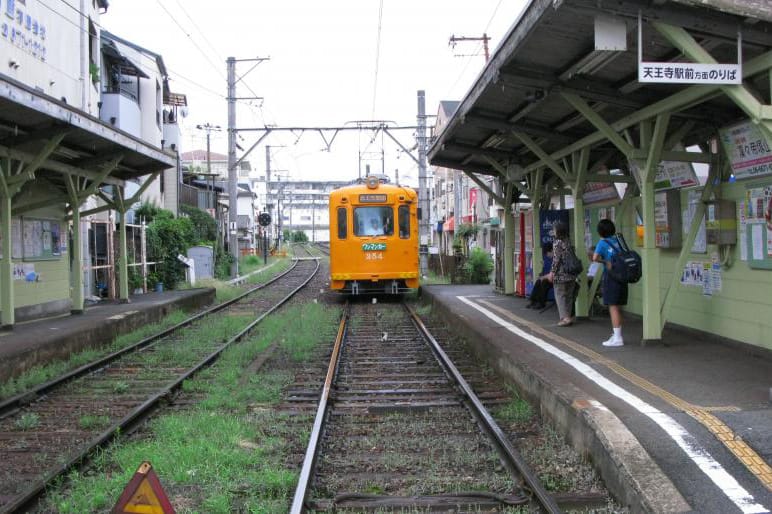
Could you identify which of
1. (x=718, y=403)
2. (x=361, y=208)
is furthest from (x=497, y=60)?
(x=361, y=208)

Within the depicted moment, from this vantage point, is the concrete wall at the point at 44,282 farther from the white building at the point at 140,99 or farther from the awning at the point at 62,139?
the white building at the point at 140,99

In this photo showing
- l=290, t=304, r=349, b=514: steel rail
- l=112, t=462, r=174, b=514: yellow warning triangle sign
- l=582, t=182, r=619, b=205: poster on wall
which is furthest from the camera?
l=582, t=182, r=619, b=205: poster on wall

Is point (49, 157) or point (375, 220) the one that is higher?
point (49, 157)

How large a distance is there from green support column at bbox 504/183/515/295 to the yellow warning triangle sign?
13027 mm

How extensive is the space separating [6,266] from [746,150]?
9451 mm

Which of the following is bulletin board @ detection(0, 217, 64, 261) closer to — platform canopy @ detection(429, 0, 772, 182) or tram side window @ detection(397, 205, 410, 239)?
platform canopy @ detection(429, 0, 772, 182)

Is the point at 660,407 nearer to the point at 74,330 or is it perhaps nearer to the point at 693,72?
the point at 693,72

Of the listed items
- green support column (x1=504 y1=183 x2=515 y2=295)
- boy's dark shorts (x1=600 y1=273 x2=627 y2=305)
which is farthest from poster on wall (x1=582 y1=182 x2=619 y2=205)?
green support column (x1=504 y1=183 x2=515 y2=295)

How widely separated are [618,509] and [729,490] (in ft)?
2.07

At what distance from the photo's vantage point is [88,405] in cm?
750

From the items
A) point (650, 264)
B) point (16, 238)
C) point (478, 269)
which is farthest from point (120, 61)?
point (650, 264)

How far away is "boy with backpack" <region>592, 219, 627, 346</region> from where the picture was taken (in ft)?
26.9

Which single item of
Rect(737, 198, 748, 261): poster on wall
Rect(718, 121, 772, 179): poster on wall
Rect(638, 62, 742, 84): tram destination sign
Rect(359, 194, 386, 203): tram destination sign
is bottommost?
Rect(737, 198, 748, 261): poster on wall

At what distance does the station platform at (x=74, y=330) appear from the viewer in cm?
884
